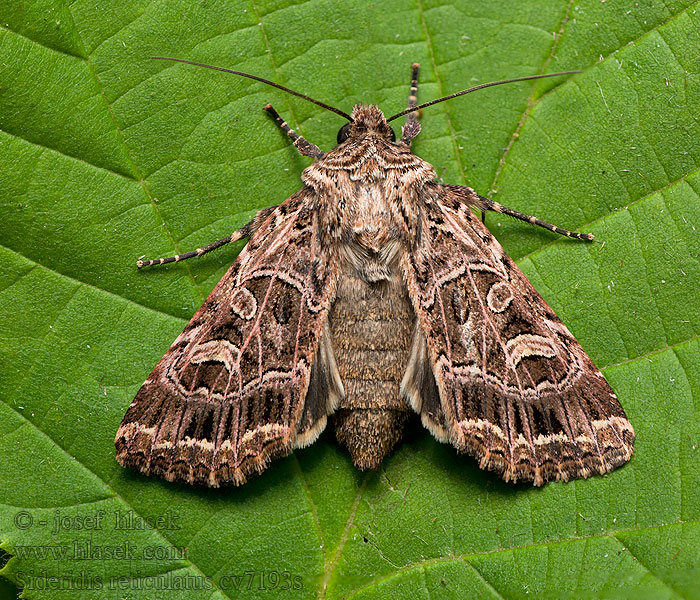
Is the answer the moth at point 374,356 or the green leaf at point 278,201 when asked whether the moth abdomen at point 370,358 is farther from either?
the green leaf at point 278,201

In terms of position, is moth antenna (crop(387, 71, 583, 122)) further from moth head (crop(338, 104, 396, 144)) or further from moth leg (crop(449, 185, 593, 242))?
moth leg (crop(449, 185, 593, 242))

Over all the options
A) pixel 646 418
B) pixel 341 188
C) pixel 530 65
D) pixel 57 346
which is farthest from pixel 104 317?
pixel 646 418

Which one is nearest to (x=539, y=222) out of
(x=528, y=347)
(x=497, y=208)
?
(x=497, y=208)

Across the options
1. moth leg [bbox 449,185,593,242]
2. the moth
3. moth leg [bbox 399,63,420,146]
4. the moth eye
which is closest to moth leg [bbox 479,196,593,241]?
moth leg [bbox 449,185,593,242]

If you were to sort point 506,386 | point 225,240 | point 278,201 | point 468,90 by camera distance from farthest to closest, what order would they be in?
point 278,201
point 225,240
point 468,90
point 506,386

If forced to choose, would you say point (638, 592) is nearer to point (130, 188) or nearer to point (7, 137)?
point (130, 188)

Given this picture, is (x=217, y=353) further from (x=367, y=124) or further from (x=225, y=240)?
(x=367, y=124)
